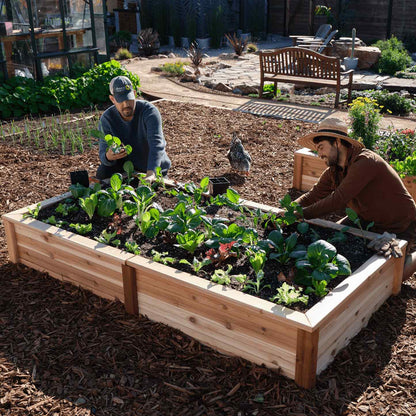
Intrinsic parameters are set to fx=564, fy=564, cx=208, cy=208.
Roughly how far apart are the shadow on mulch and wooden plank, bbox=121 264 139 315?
0.23ft

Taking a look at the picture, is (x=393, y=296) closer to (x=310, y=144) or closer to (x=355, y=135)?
(x=310, y=144)

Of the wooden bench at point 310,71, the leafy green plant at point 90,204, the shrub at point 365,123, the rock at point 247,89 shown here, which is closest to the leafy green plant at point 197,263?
the leafy green plant at point 90,204

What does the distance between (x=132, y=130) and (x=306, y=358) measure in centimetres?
297

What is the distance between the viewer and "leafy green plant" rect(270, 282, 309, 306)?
3.13 m

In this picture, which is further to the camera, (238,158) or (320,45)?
(320,45)

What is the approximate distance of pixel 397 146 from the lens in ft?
19.6

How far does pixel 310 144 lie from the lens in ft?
14.0

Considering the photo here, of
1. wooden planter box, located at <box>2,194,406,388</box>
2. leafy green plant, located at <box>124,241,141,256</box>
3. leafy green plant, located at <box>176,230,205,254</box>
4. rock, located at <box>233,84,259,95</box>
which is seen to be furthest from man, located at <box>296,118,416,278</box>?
rock, located at <box>233,84,259,95</box>

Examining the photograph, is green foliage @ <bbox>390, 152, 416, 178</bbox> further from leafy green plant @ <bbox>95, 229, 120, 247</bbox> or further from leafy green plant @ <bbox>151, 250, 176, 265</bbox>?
leafy green plant @ <bbox>95, 229, 120, 247</bbox>

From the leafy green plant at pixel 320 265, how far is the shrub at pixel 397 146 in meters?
2.84

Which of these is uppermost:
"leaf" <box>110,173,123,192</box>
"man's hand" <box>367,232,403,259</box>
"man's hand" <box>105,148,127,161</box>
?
"man's hand" <box>105,148,127,161</box>

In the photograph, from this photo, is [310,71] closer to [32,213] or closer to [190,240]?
[32,213]

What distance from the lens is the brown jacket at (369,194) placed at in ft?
12.6

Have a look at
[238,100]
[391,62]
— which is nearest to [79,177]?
[238,100]
